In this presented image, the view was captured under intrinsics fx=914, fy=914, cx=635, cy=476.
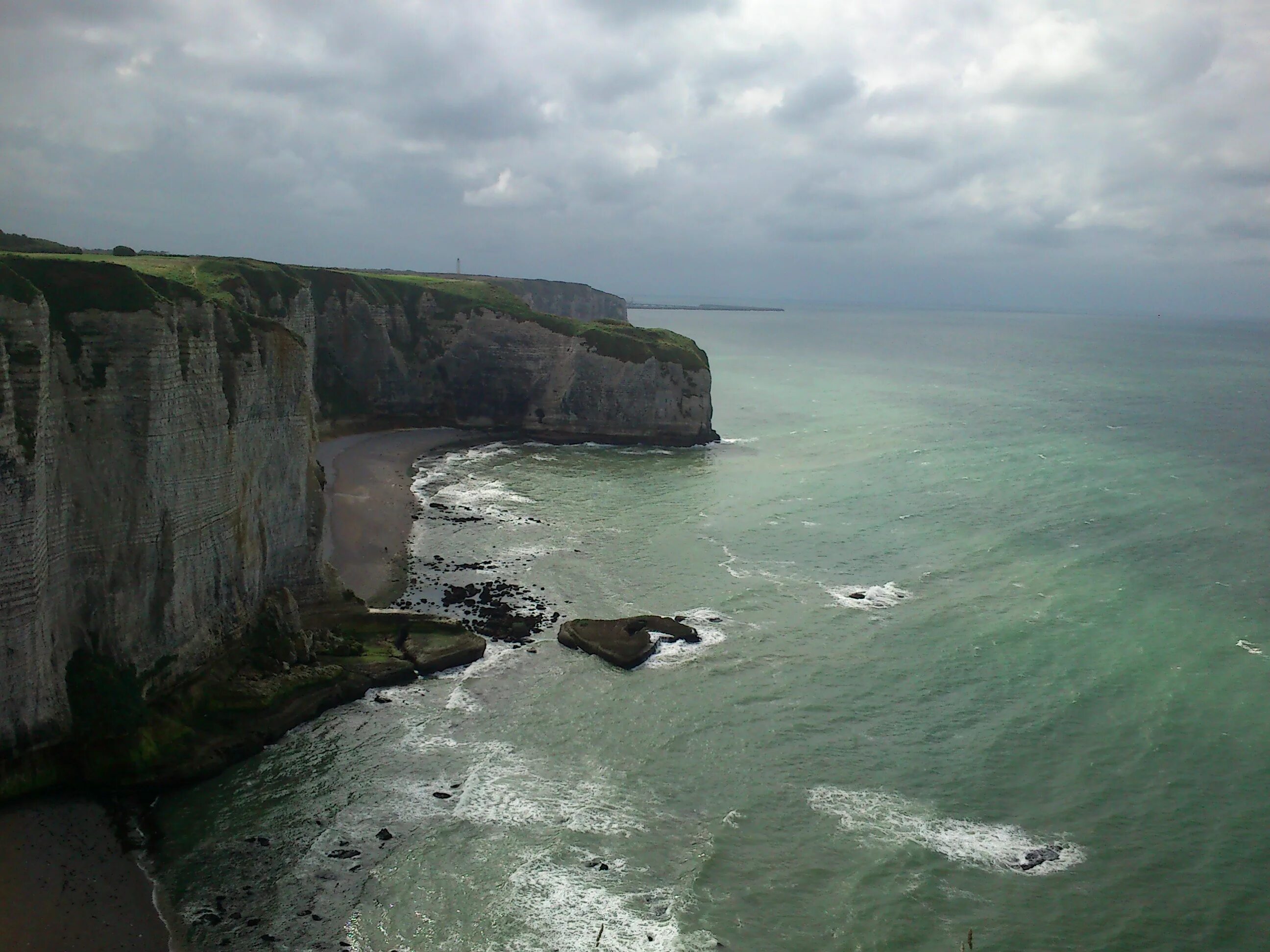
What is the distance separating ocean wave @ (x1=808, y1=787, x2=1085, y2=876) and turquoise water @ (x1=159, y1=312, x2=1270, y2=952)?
10 centimetres

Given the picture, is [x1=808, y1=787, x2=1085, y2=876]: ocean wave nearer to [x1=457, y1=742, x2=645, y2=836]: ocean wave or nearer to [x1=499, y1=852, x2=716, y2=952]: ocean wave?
[x1=457, y1=742, x2=645, y2=836]: ocean wave

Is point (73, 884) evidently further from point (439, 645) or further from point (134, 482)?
point (439, 645)

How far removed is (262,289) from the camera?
62.7 meters

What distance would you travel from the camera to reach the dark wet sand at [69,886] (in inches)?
834

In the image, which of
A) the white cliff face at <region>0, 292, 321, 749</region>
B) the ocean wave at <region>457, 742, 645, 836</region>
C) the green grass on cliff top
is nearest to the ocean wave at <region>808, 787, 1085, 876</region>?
the ocean wave at <region>457, 742, 645, 836</region>

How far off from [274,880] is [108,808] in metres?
5.89

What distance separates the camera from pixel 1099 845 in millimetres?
26531

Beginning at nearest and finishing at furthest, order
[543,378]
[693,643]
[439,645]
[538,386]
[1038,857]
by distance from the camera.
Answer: [1038,857]
[439,645]
[693,643]
[543,378]
[538,386]

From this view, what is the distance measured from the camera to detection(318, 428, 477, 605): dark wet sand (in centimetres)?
4625

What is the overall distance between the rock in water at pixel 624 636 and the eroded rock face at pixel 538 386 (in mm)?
46774

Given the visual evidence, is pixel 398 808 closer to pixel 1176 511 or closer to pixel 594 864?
pixel 594 864

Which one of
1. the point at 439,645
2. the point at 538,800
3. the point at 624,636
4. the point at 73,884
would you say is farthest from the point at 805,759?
the point at 73,884

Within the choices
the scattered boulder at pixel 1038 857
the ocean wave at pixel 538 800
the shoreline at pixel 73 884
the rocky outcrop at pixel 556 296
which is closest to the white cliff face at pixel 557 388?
the ocean wave at pixel 538 800

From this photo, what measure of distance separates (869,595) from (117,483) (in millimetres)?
33910
